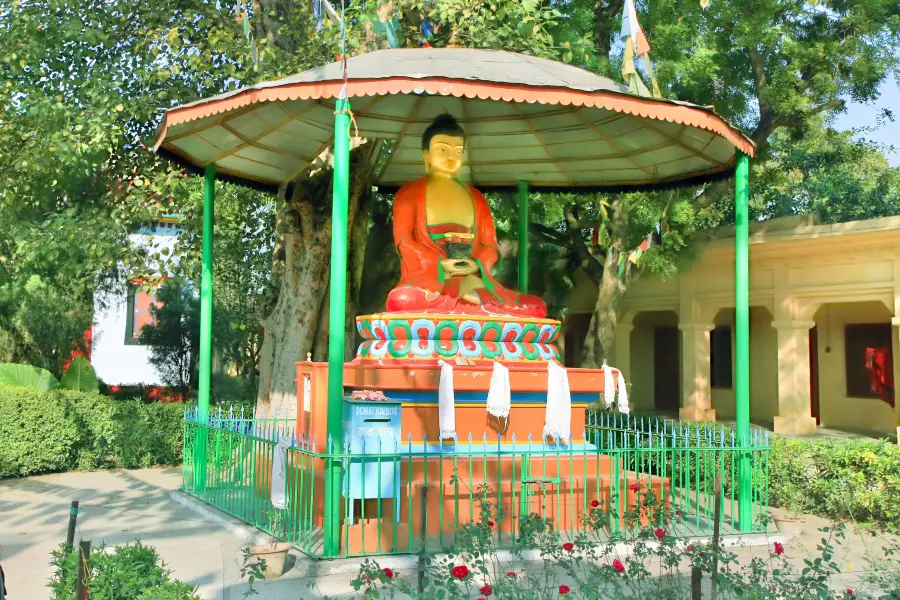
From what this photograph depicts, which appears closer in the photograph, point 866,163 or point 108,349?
point 108,349

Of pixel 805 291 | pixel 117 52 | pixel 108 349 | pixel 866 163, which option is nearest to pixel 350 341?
pixel 117 52

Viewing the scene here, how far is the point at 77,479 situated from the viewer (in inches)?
448

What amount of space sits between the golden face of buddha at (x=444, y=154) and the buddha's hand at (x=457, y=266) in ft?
3.27

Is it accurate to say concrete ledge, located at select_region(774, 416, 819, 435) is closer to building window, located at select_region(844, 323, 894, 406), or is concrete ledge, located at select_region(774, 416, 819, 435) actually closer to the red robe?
building window, located at select_region(844, 323, 894, 406)

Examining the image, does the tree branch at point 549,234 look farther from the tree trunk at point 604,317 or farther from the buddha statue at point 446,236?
the buddha statue at point 446,236

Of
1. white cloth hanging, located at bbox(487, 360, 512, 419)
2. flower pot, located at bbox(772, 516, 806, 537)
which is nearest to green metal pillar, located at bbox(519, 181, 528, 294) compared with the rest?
white cloth hanging, located at bbox(487, 360, 512, 419)

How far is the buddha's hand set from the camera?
923 cm

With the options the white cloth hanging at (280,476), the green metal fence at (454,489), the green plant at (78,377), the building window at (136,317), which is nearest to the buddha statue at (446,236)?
the green metal fence at (454,489)

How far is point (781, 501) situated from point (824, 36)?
7514 mm

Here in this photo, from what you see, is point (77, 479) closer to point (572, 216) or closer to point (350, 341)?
point (350, 341)

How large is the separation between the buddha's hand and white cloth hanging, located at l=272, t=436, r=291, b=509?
9.62ft

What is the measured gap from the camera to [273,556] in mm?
6004

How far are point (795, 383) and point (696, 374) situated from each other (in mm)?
2186

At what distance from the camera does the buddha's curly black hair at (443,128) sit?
30.6 feet
